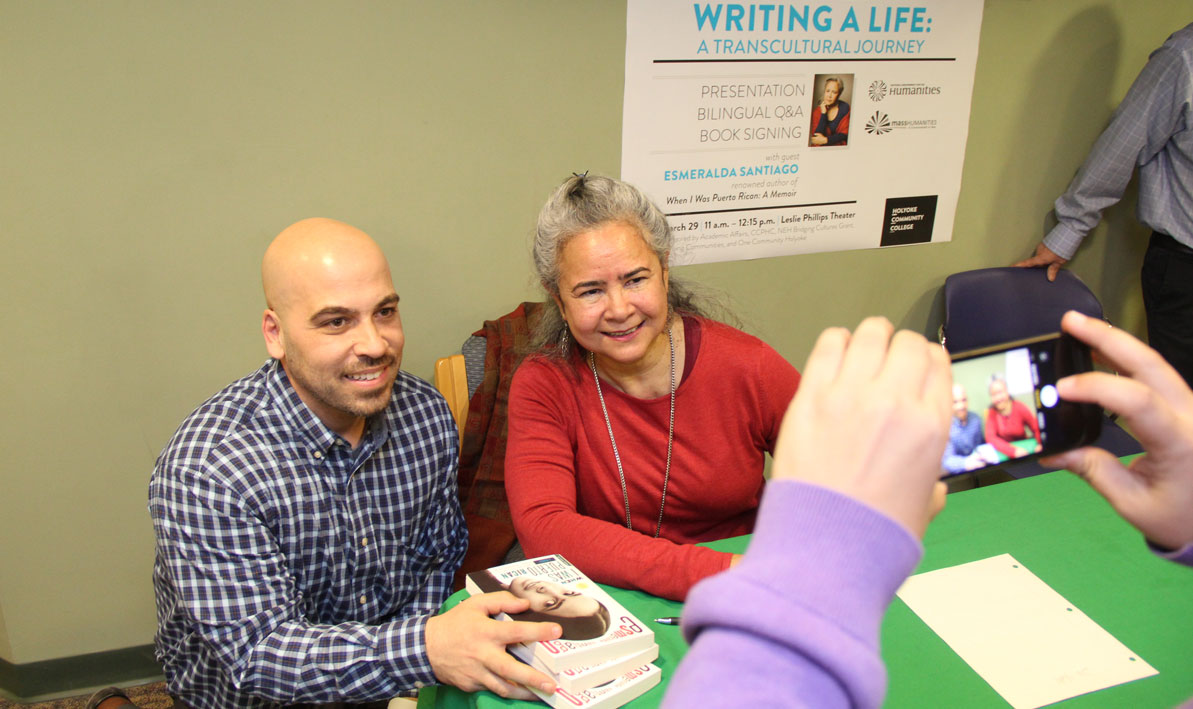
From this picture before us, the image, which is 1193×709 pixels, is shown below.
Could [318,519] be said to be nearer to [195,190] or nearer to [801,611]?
[195,190]

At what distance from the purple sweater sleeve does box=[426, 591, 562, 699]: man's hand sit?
2.31ft

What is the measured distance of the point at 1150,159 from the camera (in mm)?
2904

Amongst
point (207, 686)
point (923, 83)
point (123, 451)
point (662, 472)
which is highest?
point (923, 83)

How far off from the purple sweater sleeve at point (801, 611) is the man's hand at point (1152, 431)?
13.6 inches

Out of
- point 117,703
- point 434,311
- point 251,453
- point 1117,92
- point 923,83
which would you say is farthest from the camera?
point 1117,92

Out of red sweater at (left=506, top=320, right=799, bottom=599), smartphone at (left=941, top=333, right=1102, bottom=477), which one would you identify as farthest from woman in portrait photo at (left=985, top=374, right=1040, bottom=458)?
red sweater at (left=506, top=320, right=799, bottom=599)

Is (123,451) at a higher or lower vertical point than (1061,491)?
lower

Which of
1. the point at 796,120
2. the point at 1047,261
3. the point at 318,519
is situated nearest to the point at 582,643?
the point at 318,519

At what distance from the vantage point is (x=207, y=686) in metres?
1.63

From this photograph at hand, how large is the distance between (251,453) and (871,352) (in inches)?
52.0

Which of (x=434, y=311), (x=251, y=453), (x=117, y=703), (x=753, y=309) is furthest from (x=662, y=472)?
(x=117, y=703)

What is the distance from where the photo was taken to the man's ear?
1.59 meters

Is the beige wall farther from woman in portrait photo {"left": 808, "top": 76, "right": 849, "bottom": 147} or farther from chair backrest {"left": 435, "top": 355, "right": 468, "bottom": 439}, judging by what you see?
woman in portrait photo {"left": 808, "top": 76, "right": 849, "bottom": 147}

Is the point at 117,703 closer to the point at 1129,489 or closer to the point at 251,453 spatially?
the point at 251,453
